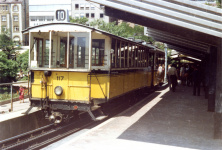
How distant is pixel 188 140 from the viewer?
6879mm

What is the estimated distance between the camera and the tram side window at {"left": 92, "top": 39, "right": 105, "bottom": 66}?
927cm

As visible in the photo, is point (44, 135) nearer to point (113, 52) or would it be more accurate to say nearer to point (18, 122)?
point (18, 122)

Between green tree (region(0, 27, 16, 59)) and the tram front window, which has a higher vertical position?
green tree (region(0, 27, 16, 59))

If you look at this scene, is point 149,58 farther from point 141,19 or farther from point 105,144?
point 105,144

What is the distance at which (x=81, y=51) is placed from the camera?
901 cm

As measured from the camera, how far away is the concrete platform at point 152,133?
20.8 ft

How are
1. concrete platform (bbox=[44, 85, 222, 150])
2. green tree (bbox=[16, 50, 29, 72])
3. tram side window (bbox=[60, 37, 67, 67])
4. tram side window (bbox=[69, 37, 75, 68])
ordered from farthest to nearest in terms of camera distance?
green tree (bbox=[16, 50, 29, 72]) → tram side window (bbox=[60, 37, 67, 67]) → tram side window (bbox=[69, 37, 75, 68]) → concrete platform (bbox=[44, 85, 222, 150])

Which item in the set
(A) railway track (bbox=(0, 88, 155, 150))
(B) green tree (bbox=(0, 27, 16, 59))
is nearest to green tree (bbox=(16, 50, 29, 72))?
(B) green tree (bbox=(0, 27, 16, 59))

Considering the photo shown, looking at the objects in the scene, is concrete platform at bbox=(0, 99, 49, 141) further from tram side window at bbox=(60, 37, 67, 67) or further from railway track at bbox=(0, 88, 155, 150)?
tram side window at bbox=(60, 37, 67, 67)

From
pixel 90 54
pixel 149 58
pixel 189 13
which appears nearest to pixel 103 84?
pixel 90 54

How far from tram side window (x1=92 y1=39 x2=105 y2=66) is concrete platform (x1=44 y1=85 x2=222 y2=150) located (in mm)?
2012

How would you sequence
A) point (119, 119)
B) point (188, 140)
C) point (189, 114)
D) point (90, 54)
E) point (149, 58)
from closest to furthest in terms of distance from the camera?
point (188, 140), point (90, 54), point (119, 119), point (189, 114), point (149, 58)

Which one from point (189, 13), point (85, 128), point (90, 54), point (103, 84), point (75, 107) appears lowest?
point (85, 128)

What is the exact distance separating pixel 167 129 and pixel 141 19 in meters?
3.59
